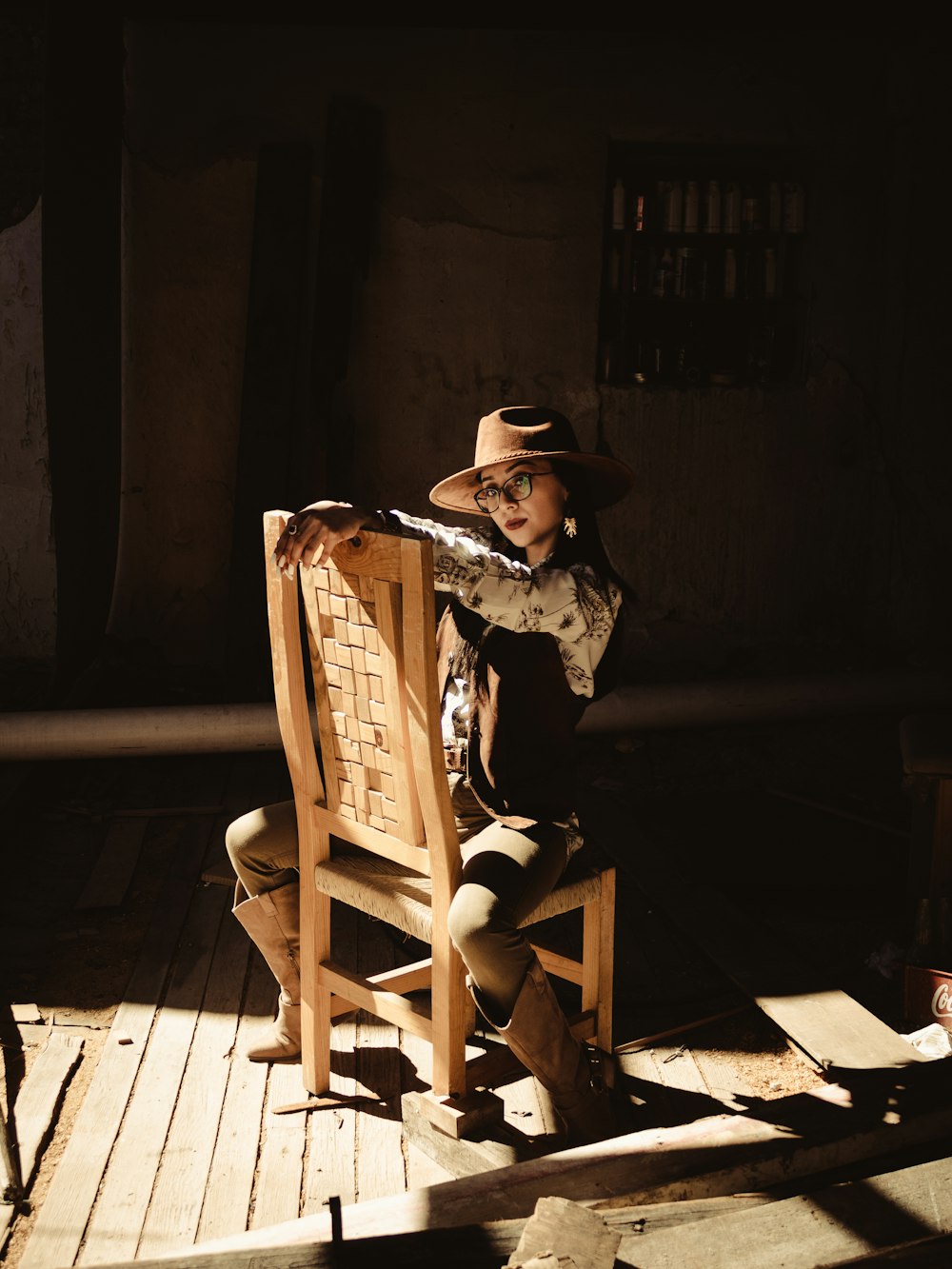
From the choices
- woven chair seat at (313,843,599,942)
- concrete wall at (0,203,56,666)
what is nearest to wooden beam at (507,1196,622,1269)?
woven chair seat at (313,843,599,942)

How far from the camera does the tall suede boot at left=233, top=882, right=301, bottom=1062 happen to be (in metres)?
2.62

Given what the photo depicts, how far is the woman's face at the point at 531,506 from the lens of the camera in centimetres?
245

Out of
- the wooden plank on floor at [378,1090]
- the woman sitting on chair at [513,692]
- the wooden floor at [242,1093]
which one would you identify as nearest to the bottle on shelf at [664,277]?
the wooden floor at [242,1093]

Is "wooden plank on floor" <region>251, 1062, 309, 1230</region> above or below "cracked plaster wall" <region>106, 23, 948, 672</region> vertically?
below

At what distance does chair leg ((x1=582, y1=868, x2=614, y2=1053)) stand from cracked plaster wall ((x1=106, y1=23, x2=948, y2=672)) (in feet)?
11.0

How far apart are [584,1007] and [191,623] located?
3.76m

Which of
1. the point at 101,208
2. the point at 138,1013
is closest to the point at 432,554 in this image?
the point at 138,1013

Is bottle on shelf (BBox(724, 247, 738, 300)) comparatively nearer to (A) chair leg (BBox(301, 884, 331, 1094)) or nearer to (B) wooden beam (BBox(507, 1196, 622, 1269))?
(A) chair leg (BBox(301, 884, 331, 1094))

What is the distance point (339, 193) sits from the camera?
5484 mm

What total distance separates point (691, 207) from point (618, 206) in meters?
0.37

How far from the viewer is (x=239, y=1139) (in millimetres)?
2467

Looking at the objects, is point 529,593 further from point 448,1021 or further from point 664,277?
point 664,277

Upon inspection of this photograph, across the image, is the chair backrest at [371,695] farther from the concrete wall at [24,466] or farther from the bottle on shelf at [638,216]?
the bottle on shelf at [638,216]

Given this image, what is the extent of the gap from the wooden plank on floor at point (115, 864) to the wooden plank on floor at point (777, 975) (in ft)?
5.21
